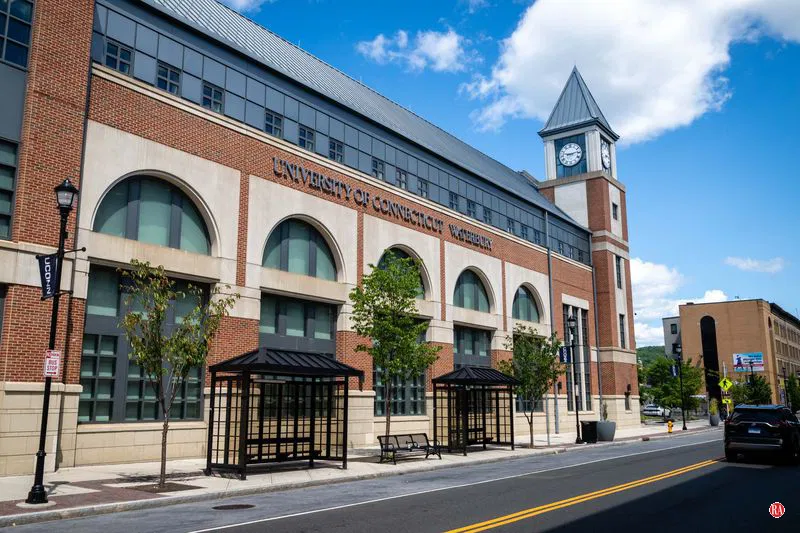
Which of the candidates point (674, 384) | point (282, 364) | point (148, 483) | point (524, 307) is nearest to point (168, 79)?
point (282, 364)

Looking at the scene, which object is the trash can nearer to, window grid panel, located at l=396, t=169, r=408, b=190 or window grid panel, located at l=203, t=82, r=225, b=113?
window grid panel, located at l=396, t=169, r=408, b=190

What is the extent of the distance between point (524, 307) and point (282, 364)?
28.7 m

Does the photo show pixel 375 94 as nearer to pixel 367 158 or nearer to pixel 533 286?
pixel 367 158

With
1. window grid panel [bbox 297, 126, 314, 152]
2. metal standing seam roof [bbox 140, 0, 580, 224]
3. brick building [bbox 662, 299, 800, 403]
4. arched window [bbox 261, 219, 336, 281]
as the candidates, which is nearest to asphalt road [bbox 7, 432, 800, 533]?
arched window [bbox 261, 219, 336, 281]

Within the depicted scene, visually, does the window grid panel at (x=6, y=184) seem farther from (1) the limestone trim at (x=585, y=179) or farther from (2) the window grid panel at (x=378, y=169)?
(1) the limestone trim at (x=585, y=179)

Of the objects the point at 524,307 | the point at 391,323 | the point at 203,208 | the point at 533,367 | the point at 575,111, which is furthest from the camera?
the point at 575,111

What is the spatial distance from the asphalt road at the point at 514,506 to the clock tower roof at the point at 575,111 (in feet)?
140

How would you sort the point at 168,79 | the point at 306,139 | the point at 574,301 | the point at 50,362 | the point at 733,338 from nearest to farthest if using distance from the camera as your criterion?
1. the point at 50,362
2. the point at 168,79
3. the point at 306,139
4. the point at 574,301
5. the point at 733,338

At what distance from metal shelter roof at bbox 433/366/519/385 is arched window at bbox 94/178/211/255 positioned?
33.3 ft

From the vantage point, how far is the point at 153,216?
73.9 feet

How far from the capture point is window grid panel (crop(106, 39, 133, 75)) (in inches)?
858

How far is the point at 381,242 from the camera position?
31.9 m

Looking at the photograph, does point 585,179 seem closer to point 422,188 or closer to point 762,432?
point 422,188

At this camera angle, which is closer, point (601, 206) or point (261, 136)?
point (261, 136)
